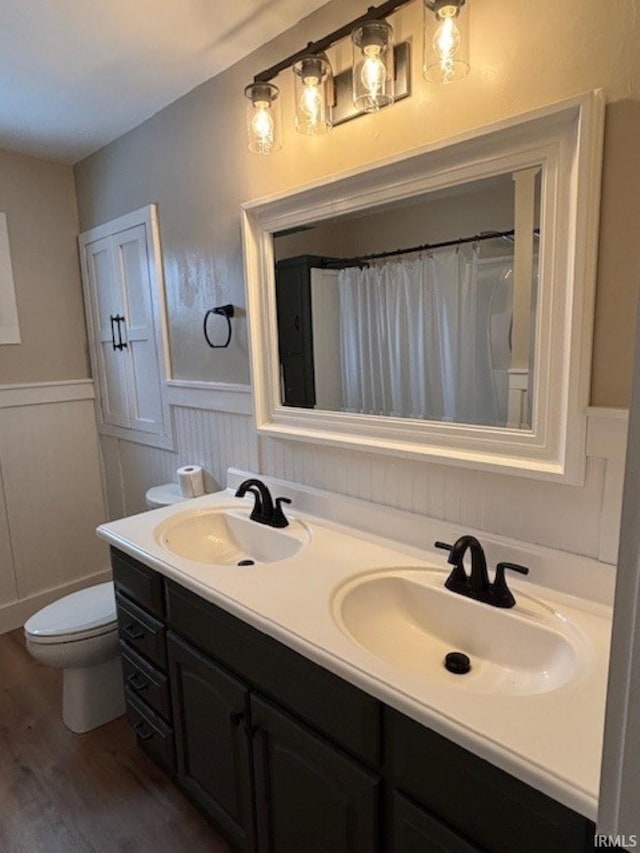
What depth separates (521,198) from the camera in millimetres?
1150

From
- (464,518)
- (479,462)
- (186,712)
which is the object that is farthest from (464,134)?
(186,712)

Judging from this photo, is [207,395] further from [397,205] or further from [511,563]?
[511,563]

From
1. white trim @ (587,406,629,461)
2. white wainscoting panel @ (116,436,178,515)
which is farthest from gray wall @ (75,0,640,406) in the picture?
white wainscoting panel @ (116,436,178,515)

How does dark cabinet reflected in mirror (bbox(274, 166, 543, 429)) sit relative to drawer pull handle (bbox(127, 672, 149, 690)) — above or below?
above

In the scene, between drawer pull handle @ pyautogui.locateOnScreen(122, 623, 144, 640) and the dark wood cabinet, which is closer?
the dark wood cabinet

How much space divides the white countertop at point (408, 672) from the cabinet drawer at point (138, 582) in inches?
2.4

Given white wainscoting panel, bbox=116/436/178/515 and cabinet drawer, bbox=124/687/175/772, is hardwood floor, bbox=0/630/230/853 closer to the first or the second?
cabinet drawer, bbox=124/687/175/772

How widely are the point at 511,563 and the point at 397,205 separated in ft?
3.20

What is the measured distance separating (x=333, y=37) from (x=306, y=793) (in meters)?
1.83

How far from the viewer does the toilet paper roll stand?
7.03ft

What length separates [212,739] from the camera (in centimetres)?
140

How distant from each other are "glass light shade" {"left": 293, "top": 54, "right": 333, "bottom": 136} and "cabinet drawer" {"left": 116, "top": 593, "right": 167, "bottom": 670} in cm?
152

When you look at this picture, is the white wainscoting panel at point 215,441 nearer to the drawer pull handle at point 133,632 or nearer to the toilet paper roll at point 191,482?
the toilet paper roll at point 191,482

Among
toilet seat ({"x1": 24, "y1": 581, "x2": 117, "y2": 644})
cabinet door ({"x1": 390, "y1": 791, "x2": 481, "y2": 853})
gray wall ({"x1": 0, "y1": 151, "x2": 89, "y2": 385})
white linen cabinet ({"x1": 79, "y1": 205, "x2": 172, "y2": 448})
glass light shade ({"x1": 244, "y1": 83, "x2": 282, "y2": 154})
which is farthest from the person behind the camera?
gray wall ({"x1": 0, "y1": 151, "x2": 89, "y2": 385})
